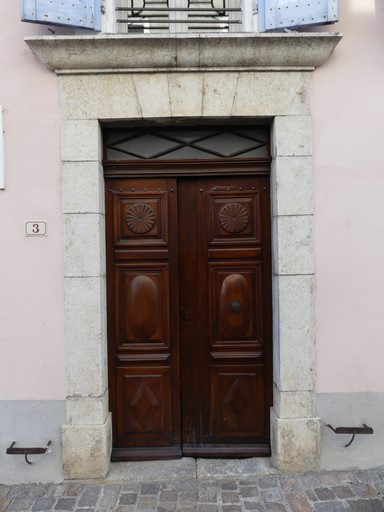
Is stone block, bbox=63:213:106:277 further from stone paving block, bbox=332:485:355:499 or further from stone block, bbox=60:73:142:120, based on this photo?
stone paving block, bbox=332:485:355:499

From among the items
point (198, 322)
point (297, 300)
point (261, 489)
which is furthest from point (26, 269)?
point (261, 489)

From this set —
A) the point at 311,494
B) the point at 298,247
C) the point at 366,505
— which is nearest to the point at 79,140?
the point at 298,247

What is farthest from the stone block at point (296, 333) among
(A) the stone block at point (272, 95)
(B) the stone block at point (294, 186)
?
(A) the stone block at point (272, 95)

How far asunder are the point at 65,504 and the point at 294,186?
10.8ft

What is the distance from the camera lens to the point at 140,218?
4.16 m

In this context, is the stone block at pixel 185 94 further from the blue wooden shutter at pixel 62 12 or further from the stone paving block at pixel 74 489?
the stone paving block at pixel 74 489

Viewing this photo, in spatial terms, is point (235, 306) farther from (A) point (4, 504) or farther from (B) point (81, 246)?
(A) point (4, 504)

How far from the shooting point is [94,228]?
154 inches

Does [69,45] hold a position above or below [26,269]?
above

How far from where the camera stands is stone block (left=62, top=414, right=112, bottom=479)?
387 cm

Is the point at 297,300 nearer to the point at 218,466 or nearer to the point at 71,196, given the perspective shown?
the point at 218,466

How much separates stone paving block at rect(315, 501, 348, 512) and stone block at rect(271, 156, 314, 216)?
2.39 meters

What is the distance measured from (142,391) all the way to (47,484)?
112cm

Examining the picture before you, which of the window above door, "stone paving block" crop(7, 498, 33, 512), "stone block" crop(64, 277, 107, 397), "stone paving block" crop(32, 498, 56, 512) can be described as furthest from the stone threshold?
the window above door
